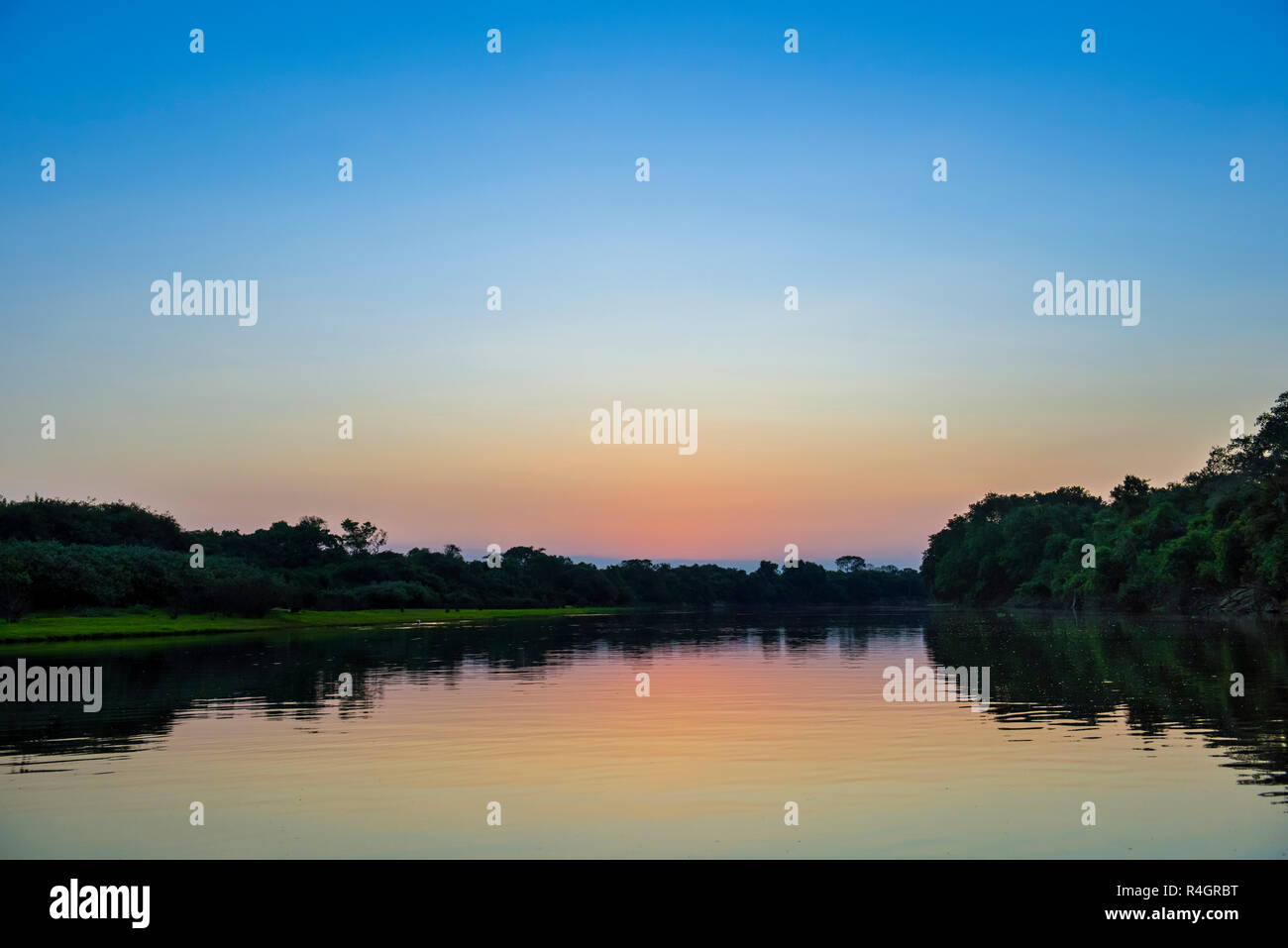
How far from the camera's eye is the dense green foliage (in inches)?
3332

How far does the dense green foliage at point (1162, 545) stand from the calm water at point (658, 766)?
5017cm

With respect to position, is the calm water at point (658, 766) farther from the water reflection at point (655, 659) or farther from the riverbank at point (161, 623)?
the riverbank at point (161, 623)

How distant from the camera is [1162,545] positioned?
114 meters

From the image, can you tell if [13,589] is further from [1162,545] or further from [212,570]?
[1162,545]

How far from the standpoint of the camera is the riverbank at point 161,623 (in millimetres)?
67125

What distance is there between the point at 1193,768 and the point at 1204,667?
22064 mm

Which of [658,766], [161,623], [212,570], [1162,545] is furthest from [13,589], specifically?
[1162,545]

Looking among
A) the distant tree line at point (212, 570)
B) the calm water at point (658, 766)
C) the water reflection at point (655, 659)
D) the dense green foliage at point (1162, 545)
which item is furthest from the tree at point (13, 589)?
the dense green foliage at point (1162, 545)

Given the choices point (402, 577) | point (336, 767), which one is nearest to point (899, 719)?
point (336, 767)

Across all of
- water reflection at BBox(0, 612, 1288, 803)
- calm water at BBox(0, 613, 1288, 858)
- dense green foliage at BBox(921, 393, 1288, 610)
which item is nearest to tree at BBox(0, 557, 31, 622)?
water reflection at BBox(0, 612, 1288, 803)

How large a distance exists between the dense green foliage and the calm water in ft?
165

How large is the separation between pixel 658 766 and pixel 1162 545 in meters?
110
